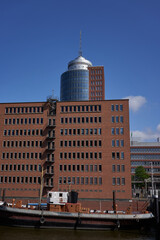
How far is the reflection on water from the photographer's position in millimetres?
36062

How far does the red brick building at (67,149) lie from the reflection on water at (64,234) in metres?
28.1

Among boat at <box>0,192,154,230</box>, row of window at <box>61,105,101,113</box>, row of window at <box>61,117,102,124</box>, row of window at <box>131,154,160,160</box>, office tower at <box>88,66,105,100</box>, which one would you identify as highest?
office tower at <box>88,66,105,100</box>

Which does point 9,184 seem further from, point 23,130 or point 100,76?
point 100,76

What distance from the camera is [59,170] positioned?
72688 mm

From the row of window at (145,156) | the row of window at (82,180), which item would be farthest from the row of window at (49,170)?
the row of window at (145,156)

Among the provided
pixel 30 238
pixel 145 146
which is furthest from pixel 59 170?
pixel 145 146

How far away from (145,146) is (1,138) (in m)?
72.3

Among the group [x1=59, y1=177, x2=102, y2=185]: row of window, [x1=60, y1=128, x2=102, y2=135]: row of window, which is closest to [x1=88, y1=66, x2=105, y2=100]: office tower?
[x1=60, y1=128, x2=102, y2=135]: row of window

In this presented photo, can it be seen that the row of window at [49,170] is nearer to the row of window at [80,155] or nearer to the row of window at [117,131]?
the row of window at [80,155]

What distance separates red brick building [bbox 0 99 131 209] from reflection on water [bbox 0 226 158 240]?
2807 cm

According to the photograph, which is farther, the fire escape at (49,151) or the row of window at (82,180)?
the fire escape at (49,151)

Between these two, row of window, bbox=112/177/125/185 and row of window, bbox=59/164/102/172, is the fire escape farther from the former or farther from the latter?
row of window, bbox=112/177/125/185

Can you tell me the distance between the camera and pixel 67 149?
73.6 m

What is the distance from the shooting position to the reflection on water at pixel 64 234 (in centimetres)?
3606
